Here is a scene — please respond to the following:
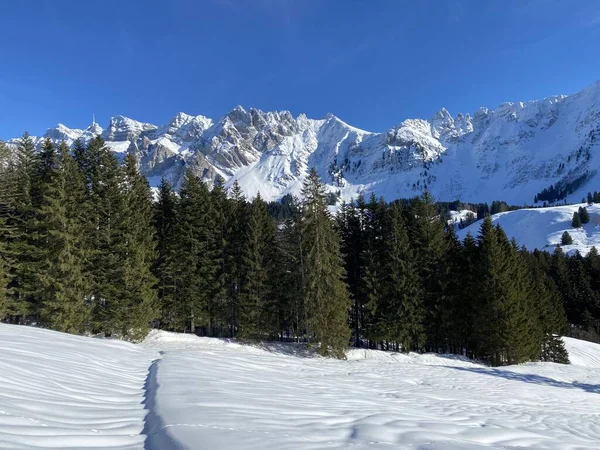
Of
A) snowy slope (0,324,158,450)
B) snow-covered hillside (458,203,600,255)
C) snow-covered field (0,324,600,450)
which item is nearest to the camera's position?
snowy slope (0,324,158,450)

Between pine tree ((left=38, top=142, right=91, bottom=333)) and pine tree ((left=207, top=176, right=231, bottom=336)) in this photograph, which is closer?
pine tree ((left=38, top=142, right=91, bottom=333))

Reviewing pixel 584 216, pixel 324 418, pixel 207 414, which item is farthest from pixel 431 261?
pixel 584 216

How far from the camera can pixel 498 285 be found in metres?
29.1

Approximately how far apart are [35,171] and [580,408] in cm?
3500

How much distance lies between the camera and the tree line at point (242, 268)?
934 inches

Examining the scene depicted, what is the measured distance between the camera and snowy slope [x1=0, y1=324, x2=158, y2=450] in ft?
11.2

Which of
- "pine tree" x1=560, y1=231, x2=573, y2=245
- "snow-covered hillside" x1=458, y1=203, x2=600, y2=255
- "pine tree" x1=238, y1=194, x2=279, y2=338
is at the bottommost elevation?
"pine tree" x1=238, y1=194, x2=279, y2=338

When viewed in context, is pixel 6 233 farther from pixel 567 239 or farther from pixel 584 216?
pixel 584 216

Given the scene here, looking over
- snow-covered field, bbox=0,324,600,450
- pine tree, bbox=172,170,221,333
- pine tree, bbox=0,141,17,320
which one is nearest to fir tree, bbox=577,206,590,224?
pine tree, bbox=172,170,221,333

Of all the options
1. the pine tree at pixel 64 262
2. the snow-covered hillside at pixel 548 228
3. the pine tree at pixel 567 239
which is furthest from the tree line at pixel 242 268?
the snow-covered hillside at pixel 548 228

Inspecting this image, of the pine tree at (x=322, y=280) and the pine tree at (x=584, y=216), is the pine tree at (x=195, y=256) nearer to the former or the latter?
the pine tree at (x=322, y=280)

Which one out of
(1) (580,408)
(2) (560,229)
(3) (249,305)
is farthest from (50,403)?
(2) (560,229)

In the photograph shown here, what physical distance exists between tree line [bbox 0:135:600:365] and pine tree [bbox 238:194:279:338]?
112 mm

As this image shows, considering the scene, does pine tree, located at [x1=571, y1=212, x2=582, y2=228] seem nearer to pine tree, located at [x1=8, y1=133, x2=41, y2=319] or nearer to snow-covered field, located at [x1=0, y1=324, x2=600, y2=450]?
snow-covered field, located at [x1=0, y1=324, x2=600, y2=450]
